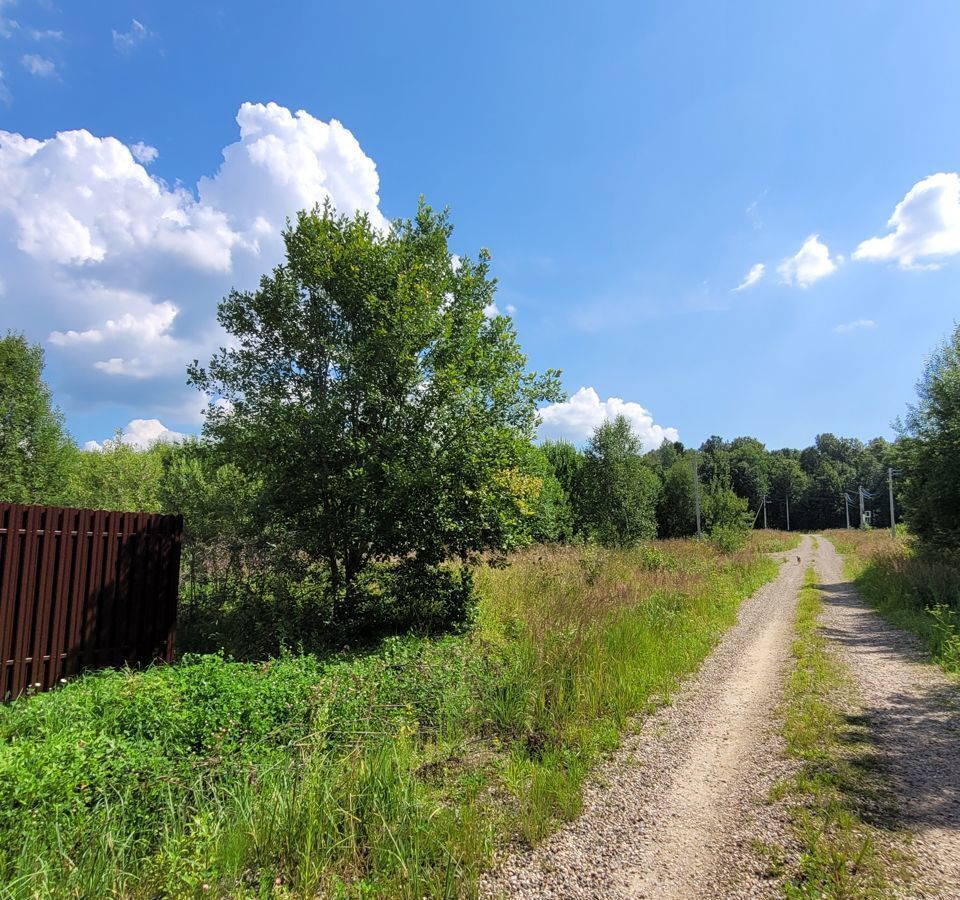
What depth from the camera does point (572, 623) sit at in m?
8.19

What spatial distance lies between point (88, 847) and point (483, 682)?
3.82 metres

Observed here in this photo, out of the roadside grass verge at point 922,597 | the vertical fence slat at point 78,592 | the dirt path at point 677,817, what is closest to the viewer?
the dirt path at point 677,817

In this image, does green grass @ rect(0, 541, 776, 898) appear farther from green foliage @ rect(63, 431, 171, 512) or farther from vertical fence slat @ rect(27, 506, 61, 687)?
green foliage @ rect(63, 431, 171, 512)

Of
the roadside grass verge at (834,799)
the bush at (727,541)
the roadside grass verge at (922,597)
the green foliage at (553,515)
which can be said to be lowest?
the roadside grass verge at (834,799)

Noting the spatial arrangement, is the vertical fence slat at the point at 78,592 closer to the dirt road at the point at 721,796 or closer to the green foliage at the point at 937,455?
the dirt road at the point at 721,796

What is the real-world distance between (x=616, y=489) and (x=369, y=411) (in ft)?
69.6

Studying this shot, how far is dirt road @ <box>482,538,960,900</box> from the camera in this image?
10.4ft

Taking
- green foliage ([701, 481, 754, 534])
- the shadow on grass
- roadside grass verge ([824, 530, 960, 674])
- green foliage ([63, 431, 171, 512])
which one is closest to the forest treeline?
the shadow on grass

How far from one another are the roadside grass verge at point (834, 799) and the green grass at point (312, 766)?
151cm

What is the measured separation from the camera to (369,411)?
928 centimetres

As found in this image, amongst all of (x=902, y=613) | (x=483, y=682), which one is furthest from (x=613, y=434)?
(x=483, y=682)

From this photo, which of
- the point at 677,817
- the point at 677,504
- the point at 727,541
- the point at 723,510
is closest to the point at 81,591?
the point at 677,817

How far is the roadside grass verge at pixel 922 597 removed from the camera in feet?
27.4

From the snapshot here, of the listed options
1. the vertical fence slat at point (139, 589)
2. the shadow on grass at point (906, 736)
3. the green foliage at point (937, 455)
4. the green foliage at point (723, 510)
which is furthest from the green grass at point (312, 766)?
the green foliage at point (723, 510)
